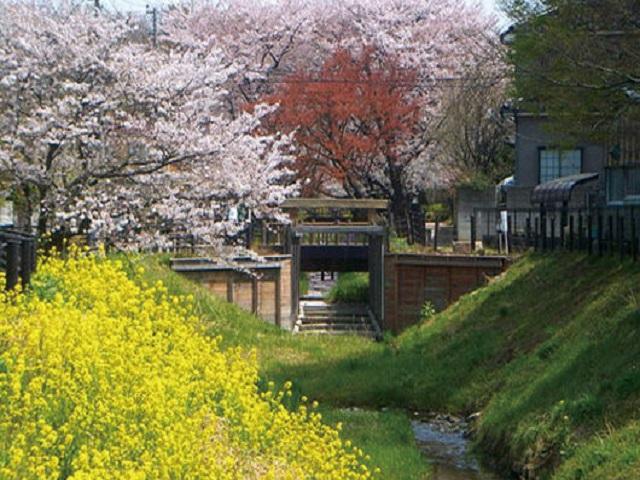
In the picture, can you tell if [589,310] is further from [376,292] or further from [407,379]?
[376,292]

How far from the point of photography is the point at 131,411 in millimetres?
9484

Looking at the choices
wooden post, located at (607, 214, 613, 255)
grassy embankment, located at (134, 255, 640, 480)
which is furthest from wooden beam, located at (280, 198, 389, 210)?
wooden post, located at (607, 214, 613, 255)

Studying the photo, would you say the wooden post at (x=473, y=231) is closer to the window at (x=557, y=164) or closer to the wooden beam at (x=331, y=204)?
the window at (x=557, y=164)

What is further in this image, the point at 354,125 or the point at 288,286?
the point at 354,125

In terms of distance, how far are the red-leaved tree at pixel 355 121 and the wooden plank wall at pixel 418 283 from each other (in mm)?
5762

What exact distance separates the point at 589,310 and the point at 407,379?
Result: 4941 mm

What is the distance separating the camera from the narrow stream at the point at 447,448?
17209mm

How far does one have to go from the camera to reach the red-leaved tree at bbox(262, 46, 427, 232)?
42.3 meters

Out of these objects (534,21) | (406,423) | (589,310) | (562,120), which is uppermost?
(534,21)

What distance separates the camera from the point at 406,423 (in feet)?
68.0

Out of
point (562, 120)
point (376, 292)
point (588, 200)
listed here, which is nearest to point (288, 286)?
point (376, 292)

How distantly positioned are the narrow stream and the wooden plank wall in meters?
14.9

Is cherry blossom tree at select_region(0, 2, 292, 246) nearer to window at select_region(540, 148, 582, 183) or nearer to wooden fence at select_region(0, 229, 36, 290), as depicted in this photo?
wooden fence at select_region(0, 229, 36, 290)

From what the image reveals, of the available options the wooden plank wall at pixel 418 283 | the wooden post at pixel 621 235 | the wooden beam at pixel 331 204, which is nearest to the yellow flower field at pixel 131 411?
the wooden post at pixel 621 235
